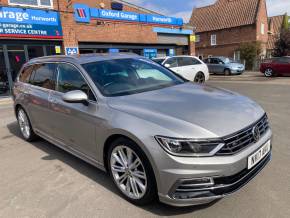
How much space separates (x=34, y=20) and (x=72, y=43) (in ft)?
7.58

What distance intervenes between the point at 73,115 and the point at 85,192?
3.35 ft

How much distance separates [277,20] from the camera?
45281mm

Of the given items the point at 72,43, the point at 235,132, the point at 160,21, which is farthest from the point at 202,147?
the point at 160,21

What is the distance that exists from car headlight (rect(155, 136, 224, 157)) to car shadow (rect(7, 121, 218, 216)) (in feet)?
2.50

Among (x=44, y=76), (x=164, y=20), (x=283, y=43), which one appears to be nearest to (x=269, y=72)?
(x=164, y=20)

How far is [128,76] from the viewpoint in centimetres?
407

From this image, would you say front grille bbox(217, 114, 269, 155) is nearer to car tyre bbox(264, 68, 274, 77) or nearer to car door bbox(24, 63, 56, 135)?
car door bbox(24, 63, 56, 135)

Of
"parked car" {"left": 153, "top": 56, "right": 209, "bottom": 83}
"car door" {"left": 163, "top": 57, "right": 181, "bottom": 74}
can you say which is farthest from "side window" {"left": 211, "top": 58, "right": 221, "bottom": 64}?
"car door" {"left": 163, "top": 57, "right": 181, "bottom": 74}

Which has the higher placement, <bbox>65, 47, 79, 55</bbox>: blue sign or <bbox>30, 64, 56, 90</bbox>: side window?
<bbox>65, 47, 79, 55</bbox>: blue sign

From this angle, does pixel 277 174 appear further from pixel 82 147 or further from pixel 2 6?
pixel 2 6

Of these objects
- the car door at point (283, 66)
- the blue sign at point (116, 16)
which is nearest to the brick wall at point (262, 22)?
the car door at point (283, 66)

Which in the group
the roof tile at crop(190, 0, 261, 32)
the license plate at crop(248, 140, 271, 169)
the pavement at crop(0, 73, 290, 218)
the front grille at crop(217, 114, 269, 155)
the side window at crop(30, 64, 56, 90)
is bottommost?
the pavement at crop(0, 73, 290, 218)

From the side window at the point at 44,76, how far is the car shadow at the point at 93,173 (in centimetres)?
118

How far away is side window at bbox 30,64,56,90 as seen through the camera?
4.61m
